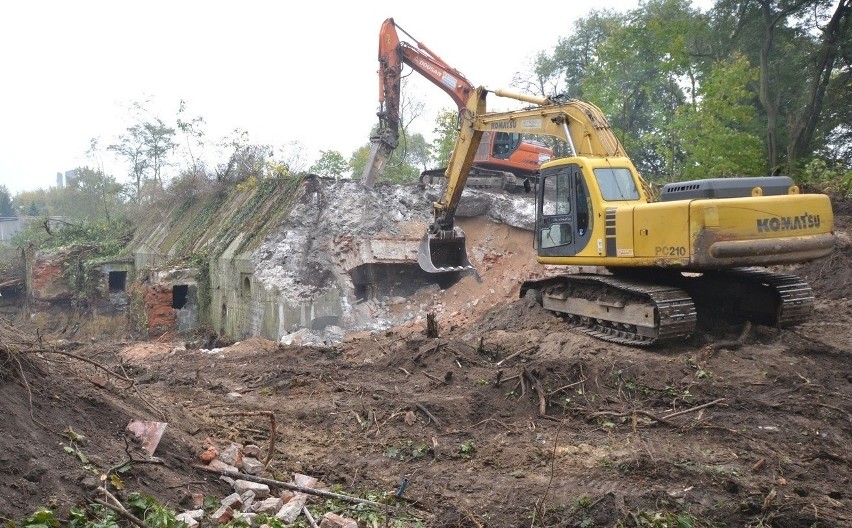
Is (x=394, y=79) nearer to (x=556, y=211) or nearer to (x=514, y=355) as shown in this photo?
(x=556, y=211)

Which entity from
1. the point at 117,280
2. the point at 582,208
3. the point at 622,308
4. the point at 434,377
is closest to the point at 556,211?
the point at 582,208

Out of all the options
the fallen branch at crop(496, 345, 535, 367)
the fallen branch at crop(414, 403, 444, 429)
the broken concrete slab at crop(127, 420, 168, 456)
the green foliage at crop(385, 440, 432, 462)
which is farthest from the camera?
the fallen branch at crop(496, 345, 535, 367)

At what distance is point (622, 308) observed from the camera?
28.5ft

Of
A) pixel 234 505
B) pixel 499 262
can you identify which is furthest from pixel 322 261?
pixel 234 505

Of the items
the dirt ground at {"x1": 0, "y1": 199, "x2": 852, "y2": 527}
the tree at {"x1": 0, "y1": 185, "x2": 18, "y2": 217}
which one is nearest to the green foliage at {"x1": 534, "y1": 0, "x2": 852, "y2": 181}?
the dirt ground at {"x1": 0, "y1": 199, "x2": 852, "y2": 527}

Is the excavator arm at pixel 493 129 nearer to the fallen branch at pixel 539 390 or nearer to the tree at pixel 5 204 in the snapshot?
the fallen branch at pixel 539 390

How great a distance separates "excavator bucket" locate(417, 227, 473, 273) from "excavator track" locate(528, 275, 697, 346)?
12.6 feet

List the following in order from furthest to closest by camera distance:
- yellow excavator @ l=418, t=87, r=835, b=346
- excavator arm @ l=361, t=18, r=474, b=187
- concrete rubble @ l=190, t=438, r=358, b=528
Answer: excavator arm @ l=361, t=18, r=474, b=187, yellow excavator @ l=418, t=87, r=835, b=346, concrete rubble @ l=190, t=438, r=358, b=528

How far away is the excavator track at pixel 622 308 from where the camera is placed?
8.00m

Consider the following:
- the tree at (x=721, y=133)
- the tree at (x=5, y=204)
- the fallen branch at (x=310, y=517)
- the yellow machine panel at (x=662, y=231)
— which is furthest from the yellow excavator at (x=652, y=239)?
the tree at (x=5, y=204)

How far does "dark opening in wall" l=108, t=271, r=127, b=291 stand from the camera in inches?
915

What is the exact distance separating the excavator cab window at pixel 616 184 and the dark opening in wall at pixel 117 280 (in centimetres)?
1892

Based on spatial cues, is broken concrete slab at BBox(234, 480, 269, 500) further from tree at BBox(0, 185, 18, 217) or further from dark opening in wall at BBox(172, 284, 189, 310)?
tree at BBox(0, 185, 18, 217)

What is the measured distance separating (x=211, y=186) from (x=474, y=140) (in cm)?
1371
